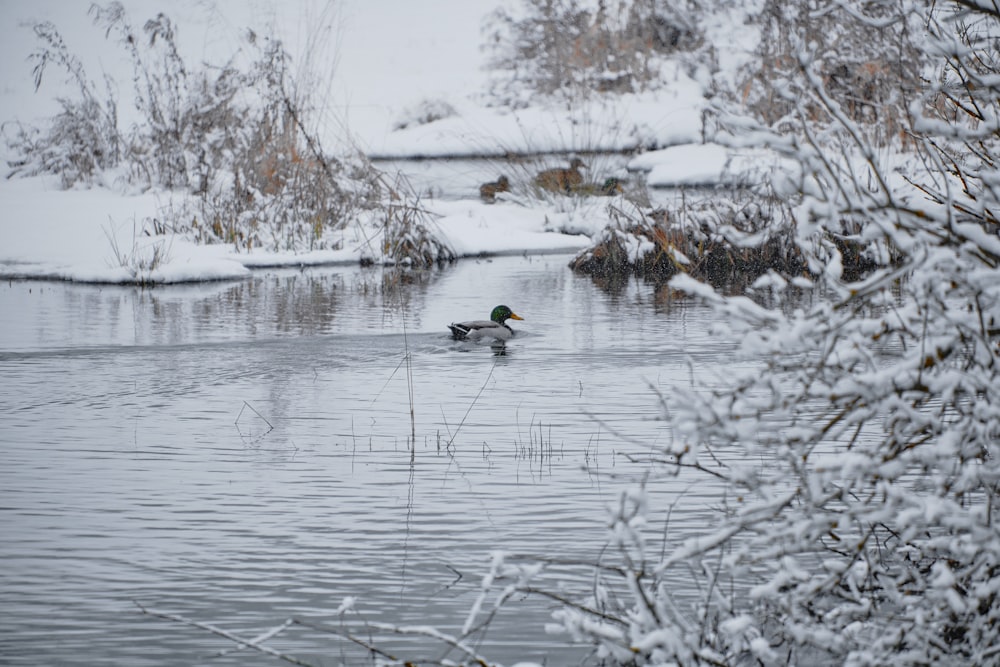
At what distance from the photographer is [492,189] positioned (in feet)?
83.3

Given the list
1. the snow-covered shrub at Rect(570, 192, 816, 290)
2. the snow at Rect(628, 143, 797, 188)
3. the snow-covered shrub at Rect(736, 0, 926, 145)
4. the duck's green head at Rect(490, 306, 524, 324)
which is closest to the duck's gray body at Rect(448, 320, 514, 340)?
the duck's green head at Rect(490, 306, 524, 324)

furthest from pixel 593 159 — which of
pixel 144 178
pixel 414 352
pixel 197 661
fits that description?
pixel 197 661

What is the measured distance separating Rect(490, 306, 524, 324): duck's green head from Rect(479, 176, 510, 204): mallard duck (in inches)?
497

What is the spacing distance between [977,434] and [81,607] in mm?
3210

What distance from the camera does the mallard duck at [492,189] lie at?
24.9 m

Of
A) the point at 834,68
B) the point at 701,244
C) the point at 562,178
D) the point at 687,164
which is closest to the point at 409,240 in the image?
the point at 701,244

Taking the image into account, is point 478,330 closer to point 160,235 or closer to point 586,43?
point 160,235

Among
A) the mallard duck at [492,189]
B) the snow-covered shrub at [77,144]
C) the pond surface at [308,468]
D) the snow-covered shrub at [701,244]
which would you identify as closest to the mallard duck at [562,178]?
the mallard duck at [492,189]

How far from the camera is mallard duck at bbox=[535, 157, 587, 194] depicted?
902 inches

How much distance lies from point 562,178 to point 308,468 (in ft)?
56.0

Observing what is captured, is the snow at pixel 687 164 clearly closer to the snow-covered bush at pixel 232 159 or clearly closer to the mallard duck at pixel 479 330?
the snow-covered bush at pixel 232 159

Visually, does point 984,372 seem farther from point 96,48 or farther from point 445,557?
point 96,48

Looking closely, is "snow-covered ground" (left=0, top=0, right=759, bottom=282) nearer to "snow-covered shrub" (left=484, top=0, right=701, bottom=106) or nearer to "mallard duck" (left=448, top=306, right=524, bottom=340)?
"snow-covered shrub" (left=484, top=0, right=701, bottom=106)

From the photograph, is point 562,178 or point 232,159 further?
point 562,178
